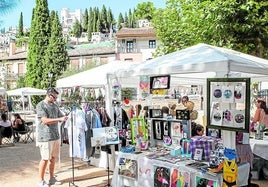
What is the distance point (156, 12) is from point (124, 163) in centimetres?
1335

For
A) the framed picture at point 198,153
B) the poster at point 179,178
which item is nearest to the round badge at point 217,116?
the framed picture at point 198,153

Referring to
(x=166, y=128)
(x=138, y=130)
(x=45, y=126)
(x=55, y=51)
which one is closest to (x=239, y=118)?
(x=166, y=128)

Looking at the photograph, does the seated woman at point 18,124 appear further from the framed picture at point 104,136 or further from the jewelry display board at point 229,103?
the jewelry display board at point 229,103

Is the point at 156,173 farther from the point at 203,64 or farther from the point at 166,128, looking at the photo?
the point at 203,64

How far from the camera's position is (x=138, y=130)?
221 inches

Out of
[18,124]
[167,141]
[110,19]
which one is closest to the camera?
[167,141]

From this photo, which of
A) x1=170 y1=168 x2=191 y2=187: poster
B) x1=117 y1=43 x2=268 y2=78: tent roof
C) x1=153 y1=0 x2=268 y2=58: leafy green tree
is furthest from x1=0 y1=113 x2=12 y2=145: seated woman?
x1=170 y1=168 x2=191 y2=187: poster

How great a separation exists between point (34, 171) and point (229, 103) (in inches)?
179

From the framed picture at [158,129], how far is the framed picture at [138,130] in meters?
0.17

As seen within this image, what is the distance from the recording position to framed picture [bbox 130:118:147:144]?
18.3 ft

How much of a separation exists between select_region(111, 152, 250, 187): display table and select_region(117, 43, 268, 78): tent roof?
1.16m

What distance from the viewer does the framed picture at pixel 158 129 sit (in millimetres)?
5477

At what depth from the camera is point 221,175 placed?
3.83m

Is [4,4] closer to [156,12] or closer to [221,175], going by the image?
[221,175]
